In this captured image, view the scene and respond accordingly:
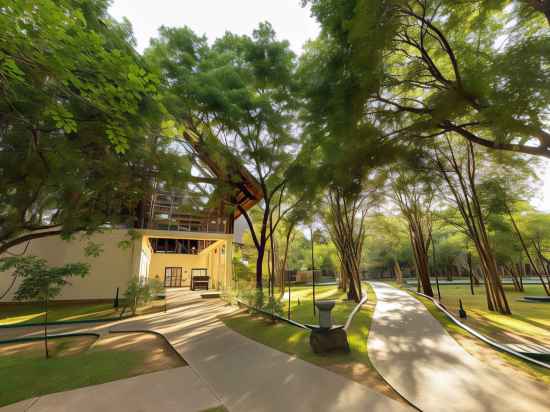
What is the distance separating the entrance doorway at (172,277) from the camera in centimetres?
2344

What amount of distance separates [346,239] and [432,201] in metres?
5.57

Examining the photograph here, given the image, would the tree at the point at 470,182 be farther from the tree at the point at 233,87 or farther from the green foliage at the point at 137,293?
the green foliage at the point at 137,293

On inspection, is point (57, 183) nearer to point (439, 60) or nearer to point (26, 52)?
point (26, 52)

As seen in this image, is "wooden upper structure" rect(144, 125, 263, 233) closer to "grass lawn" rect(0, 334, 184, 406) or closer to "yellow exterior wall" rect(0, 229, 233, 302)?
"yellow exterior wall" rect(0, 229, 233, 302)

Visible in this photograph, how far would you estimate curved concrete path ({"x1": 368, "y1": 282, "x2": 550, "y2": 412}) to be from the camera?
2.64 m

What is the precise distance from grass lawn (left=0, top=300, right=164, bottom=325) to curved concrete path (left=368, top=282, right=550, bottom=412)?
9.79 metres

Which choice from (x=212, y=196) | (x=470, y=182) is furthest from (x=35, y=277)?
(x=470, y=182)

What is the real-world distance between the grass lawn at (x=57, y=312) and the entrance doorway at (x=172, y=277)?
11219 millimetres

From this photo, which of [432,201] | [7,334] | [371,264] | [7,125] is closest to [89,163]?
[7,125]

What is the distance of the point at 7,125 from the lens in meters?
5.19

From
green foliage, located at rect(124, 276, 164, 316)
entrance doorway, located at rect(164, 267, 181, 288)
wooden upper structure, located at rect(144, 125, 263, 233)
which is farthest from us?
entrance doorway, located at rect(164, 267, 181, 288)

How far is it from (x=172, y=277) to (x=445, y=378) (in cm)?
2437

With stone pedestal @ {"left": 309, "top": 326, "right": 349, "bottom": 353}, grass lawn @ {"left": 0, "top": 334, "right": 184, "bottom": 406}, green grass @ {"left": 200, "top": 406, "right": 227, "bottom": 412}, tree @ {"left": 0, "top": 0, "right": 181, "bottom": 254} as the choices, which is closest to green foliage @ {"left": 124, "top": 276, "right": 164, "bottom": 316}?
tree @ {"left": 0, "top": 0, "right": 181, "bottom": 254}

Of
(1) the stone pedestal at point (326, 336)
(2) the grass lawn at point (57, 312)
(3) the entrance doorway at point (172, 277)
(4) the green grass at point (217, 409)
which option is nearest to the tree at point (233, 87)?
(1) the stone pedestal at point (326, 336)
